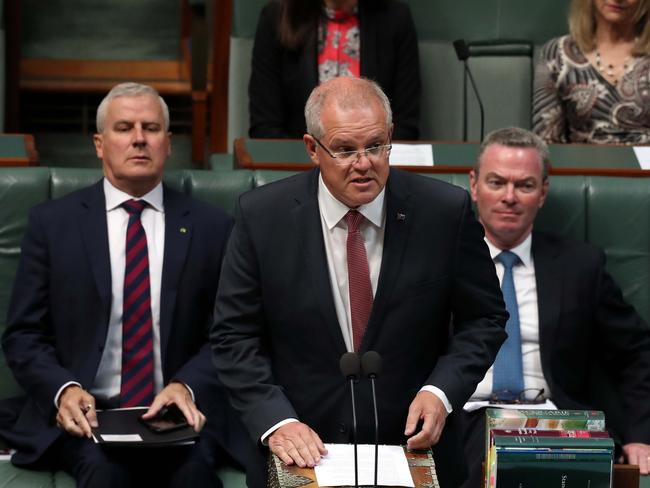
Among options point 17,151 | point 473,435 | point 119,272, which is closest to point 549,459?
point 473,435

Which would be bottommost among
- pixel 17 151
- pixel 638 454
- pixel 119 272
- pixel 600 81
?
pixel 638 454

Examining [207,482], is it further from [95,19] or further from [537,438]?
[95,19]

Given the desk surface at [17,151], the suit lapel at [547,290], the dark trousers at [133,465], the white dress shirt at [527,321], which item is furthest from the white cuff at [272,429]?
the desk surface at [17,151]

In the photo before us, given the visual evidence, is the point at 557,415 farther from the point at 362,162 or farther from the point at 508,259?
the point at 508,259

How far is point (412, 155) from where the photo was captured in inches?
123

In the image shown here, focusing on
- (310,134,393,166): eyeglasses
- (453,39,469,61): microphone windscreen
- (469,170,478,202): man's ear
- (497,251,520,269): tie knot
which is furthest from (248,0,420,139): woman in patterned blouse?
(310,134,393,166): eyeglasses

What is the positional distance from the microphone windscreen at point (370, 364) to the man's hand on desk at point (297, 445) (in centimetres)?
16

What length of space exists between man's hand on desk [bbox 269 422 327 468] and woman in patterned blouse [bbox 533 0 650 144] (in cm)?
180

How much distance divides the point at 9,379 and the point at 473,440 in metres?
0.99

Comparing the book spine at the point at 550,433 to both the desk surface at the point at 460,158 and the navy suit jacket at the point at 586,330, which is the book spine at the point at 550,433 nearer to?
the navy suit jacket at the point at 586,330

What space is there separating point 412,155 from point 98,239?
85 cm

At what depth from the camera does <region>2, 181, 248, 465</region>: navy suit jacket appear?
8.47 feet

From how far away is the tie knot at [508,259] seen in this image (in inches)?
110

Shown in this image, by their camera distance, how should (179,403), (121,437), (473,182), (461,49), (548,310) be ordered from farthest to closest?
(461,49) < (473,182) < (548,310) < (179,403) < (121,437)
